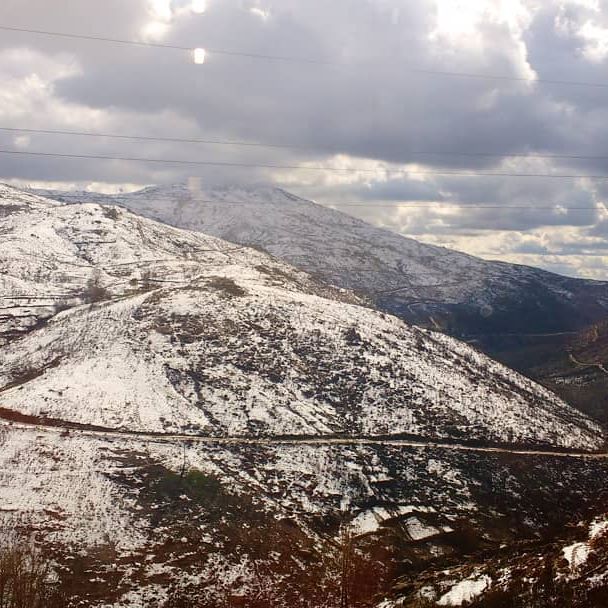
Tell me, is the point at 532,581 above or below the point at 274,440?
above

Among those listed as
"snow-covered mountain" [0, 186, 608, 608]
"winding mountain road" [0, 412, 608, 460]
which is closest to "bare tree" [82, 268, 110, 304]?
"snow-covered mountain" [0, 186, 608, 608]

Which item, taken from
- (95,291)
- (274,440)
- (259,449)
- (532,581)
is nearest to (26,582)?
(259,449)

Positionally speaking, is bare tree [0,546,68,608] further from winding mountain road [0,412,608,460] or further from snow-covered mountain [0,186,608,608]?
winding mountain road [0,412,608,460]

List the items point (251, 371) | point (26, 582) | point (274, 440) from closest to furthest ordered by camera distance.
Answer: point (26, 582) < point (274, 440) < point (251, 371)

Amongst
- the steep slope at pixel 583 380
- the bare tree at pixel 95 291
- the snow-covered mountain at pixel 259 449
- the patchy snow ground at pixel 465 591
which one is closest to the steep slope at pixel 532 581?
the patchy snow ground at pixel 465 591

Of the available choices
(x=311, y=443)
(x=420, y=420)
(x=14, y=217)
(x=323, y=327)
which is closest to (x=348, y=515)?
(x=311, y=443)

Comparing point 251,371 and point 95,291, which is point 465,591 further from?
point 95,291

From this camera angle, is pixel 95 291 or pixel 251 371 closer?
pixel 251 371
